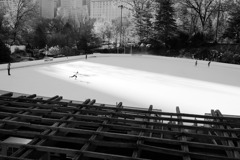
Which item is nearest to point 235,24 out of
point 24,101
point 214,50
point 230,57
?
point 214,50

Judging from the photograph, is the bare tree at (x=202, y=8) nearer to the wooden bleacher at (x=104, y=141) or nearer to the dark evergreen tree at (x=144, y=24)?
the dark evergreen tree at (x=144, y=24)

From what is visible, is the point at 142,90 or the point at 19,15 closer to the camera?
the point at 142,90

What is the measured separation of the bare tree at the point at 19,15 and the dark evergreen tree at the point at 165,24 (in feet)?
50.5

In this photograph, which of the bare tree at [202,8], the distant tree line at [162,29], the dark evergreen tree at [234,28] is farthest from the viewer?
the bare tree at [202,8]

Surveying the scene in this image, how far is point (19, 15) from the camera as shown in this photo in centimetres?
2870

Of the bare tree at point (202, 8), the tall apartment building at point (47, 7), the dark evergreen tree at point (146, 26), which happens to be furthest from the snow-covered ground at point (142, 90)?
the tall apartment building at point (47, 7)

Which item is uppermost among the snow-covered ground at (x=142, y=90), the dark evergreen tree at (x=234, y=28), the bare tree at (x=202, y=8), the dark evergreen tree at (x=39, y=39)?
the bare tree at (x=202, y=8)

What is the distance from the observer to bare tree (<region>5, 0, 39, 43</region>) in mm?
27464

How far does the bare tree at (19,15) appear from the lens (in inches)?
1081

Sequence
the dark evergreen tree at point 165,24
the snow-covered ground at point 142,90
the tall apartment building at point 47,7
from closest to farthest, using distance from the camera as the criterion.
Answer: the snow-covered ground at point 142,90 < the dark evergreen tree at point 165,24 < the tall apartment building at point 47,7

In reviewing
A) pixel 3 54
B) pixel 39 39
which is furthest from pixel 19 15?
pixel 3 54

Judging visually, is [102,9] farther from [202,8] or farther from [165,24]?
[165,24]

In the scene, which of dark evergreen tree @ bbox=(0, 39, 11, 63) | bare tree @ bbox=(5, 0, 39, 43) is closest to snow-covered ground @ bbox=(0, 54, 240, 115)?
dark evergreen tree @ bbox=(0, 39, 11, 63)

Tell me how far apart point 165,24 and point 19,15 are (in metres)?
17.4
